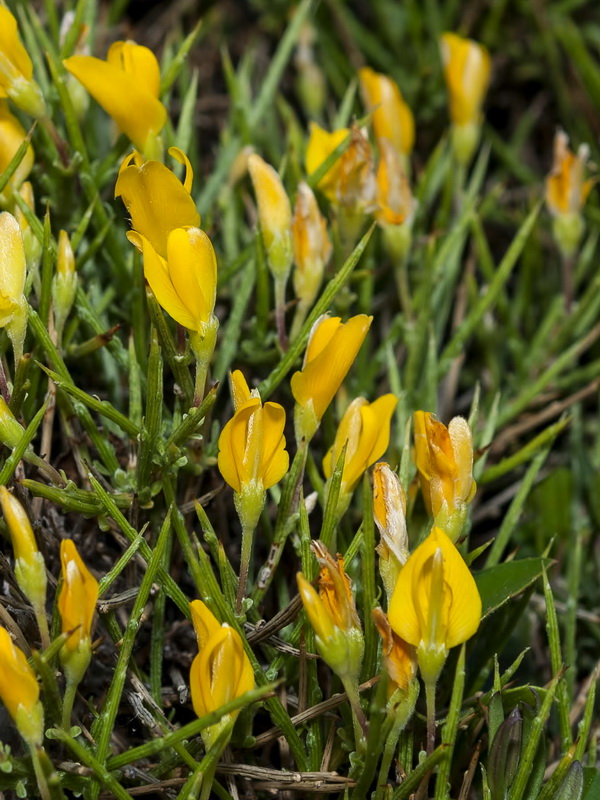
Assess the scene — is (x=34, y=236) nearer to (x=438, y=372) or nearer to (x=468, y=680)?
(x=438, y=372)

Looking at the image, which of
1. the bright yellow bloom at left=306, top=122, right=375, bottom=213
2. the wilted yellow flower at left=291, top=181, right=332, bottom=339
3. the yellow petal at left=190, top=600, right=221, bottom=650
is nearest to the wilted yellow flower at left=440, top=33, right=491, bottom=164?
the bright yellow bloom at left=306, top=122, right=375, bottom=213

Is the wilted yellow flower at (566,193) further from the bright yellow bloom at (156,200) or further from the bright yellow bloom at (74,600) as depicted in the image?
the bright yellow bloom at (74,600)

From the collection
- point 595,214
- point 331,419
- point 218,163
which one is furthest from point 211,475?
point 595,214

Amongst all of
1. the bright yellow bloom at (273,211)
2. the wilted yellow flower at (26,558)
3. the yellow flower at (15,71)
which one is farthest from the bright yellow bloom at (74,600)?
the yellow flower at (15,71)

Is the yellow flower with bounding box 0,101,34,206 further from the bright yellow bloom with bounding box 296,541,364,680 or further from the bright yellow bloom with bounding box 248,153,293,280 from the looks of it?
the bright yellow bloom with bounding box 296,541,364,680

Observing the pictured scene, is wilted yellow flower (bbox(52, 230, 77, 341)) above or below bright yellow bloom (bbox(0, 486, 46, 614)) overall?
above

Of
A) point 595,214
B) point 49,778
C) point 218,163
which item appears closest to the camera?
point 49,778

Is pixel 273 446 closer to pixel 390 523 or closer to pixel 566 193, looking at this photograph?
pixel 390 523
